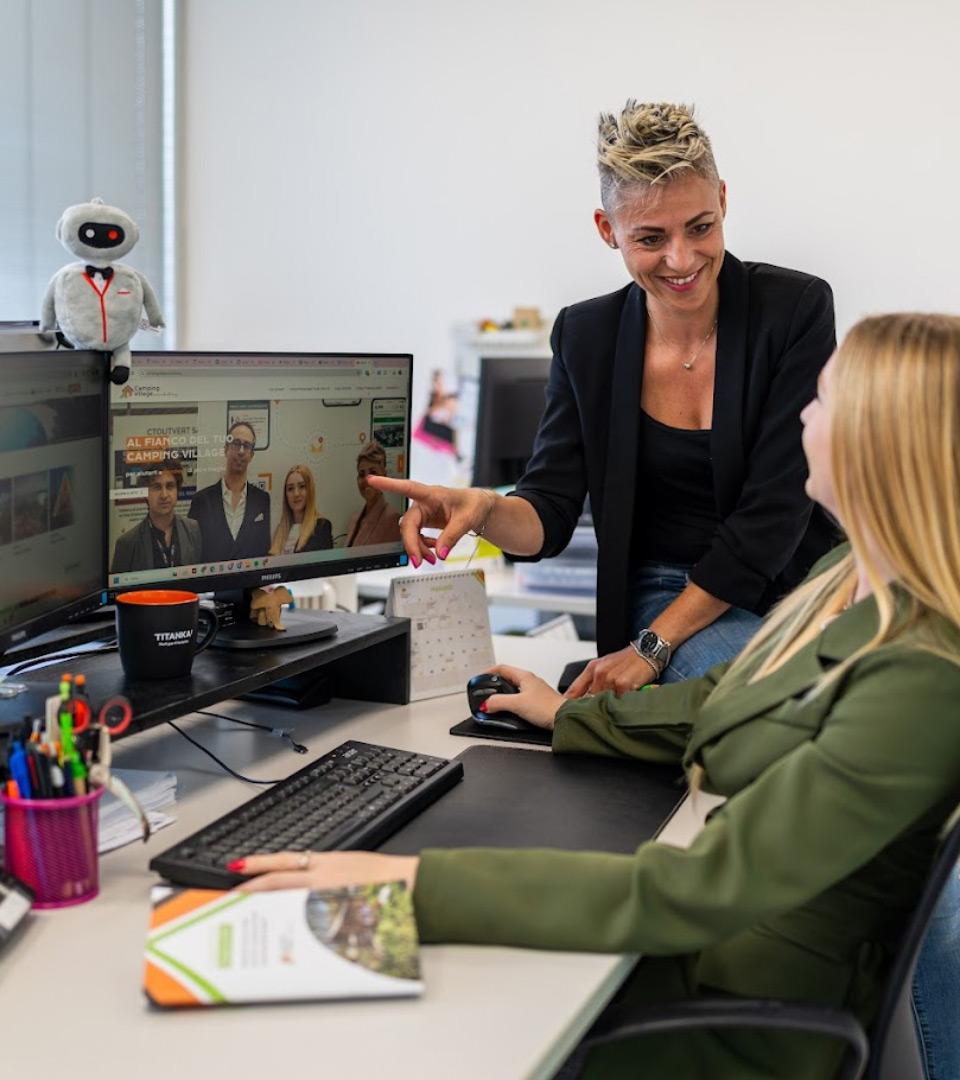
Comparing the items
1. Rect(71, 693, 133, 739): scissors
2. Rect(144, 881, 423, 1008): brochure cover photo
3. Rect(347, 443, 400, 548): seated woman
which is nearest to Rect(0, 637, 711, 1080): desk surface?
Rect(144, 881, 423, 1008): brochure cover photo

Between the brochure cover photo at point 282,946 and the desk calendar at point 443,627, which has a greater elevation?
the desk calendar at point 443,627

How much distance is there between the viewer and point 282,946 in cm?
101

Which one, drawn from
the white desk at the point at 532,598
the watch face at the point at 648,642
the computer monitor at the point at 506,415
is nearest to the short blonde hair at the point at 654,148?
the watch face at the point at 648,642

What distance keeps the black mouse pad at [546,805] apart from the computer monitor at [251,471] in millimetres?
346

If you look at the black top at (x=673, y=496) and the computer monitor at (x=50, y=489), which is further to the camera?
the black top at (x=673, y=496)

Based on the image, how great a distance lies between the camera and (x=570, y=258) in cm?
391

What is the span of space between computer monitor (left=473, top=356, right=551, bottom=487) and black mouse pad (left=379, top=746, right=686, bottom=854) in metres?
1.56

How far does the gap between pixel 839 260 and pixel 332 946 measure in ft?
9.83

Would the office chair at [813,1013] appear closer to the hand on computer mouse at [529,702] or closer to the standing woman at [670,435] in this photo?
the hand on computer mouse at [529,702]

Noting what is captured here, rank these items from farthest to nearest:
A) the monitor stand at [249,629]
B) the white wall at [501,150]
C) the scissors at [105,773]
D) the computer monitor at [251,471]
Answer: the white wall at [501,150]
the monitor stand at [249,629]
the computer monitor at [251,471]
the scissors at [105,773]

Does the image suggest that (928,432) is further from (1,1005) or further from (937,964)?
(1,1005)

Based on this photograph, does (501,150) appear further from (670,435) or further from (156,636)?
(156,636)

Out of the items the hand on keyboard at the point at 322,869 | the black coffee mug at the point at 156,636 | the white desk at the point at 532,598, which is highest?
the black coffee mug at the point at 156,636

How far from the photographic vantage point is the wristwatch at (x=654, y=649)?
6.01ft
